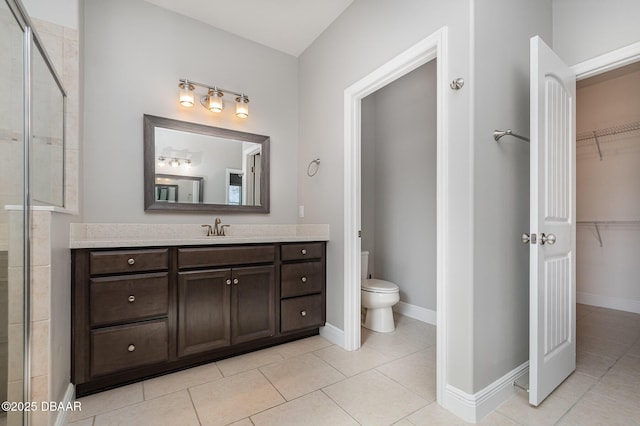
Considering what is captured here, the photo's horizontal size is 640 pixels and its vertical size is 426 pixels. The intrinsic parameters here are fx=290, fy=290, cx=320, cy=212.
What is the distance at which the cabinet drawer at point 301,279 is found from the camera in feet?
7.55

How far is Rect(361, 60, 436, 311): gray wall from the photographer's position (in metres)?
2.87

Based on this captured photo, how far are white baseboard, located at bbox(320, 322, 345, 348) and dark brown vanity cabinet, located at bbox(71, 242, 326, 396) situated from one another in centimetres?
12

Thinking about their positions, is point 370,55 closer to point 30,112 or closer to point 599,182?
point 30,112

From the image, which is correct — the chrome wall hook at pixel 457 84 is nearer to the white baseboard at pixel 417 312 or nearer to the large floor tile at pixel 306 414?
the large floor tile at pixel 306 414

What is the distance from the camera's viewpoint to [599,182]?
3.37 m

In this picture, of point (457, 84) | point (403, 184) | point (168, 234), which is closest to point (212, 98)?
point (168, 234)

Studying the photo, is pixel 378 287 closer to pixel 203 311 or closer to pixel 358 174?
pixel 358 174

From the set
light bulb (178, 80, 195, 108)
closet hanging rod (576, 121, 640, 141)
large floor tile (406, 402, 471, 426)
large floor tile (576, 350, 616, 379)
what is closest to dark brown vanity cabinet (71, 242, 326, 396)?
large floor tile (406, 402, 471, 426)

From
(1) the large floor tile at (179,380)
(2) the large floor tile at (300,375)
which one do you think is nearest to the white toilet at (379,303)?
(2) the large floor tile at (300,375)

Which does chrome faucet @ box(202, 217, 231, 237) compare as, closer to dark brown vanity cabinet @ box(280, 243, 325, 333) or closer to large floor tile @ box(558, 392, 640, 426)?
dark brown vanity cabinet @ box(280, 243, 325, 333)

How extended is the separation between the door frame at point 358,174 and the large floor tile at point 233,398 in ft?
2.55

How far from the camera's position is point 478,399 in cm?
146

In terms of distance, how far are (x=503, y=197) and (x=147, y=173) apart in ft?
8.04

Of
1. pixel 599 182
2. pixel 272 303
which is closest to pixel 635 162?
pixel 599 182
